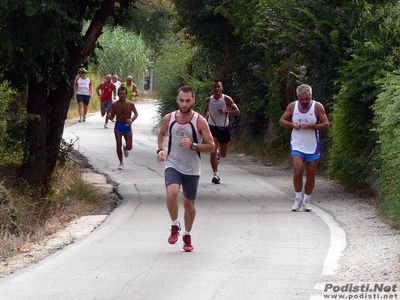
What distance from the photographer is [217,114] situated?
17.7 m

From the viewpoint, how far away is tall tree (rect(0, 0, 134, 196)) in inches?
533

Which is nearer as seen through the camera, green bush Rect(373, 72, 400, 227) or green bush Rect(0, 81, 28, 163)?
green bush Rect(373, 72, 400, 227)

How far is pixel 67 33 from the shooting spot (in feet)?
46.7

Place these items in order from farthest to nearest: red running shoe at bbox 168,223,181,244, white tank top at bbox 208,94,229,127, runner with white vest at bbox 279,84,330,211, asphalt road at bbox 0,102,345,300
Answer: white tank top at bbox 208,94,229,127 → runner with white vest at bbox 279,84,330,211 → red running shoe at bbox 168,223,181,244 → asphalt road at bbox 0,102,345,300

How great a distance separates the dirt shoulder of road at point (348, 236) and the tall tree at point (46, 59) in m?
1.53

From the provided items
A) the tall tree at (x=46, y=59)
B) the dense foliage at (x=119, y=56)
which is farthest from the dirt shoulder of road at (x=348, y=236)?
the dense foliage at (x=119, y=56)

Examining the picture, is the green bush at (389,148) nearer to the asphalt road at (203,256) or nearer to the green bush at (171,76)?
the asphalt road at (203,256)

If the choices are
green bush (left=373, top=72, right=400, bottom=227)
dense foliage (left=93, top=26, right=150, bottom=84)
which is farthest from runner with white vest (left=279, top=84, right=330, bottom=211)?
dense foliage (left=93, top=26, right=150, bottom=84)

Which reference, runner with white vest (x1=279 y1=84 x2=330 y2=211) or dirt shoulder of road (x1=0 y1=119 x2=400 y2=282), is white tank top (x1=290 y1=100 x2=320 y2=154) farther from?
dirt shoulder of road (x1=0 y1=119 x2=400 y2=282)

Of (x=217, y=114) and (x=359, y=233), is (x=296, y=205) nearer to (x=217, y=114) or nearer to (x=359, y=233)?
(x=359, y=233)

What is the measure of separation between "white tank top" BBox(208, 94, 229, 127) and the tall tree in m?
2.67

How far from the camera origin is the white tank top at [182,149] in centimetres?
1002

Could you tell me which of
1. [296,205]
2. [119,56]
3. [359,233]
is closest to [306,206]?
[296,205]

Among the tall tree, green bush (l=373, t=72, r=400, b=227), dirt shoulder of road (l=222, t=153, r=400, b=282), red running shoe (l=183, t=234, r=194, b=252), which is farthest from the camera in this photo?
the tall tree
